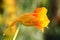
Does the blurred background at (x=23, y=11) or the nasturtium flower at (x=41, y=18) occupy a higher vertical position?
the nasturtium flower at (x=41, y=18)

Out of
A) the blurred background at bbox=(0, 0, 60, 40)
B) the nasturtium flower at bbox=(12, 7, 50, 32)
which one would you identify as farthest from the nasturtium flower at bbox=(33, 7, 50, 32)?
the blurred background at bbox=(0, 0, 60, 40)

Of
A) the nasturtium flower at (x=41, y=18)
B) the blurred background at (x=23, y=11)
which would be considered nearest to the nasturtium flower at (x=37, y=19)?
the nasturtium flower at (x=41, y=18)

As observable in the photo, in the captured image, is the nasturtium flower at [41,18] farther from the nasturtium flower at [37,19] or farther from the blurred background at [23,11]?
the blurred background at [23,11]

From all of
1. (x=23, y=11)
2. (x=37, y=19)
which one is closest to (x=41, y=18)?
(x=37, y=19)

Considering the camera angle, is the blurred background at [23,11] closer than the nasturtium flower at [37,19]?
No

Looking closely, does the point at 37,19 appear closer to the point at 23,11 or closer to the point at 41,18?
the point at 41,18

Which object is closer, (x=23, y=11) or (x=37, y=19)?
(x=37, y=19)

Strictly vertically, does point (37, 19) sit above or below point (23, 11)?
above

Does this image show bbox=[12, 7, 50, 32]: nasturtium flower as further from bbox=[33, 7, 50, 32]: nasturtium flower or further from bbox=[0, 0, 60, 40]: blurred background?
bbox=[0, 0, 60, 40]: blurred background

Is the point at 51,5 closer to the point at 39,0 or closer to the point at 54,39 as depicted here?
the point at 39,0

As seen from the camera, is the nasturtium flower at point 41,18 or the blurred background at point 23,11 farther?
the blurred background at point 23,11

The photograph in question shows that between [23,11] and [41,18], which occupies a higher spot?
[41,18]
